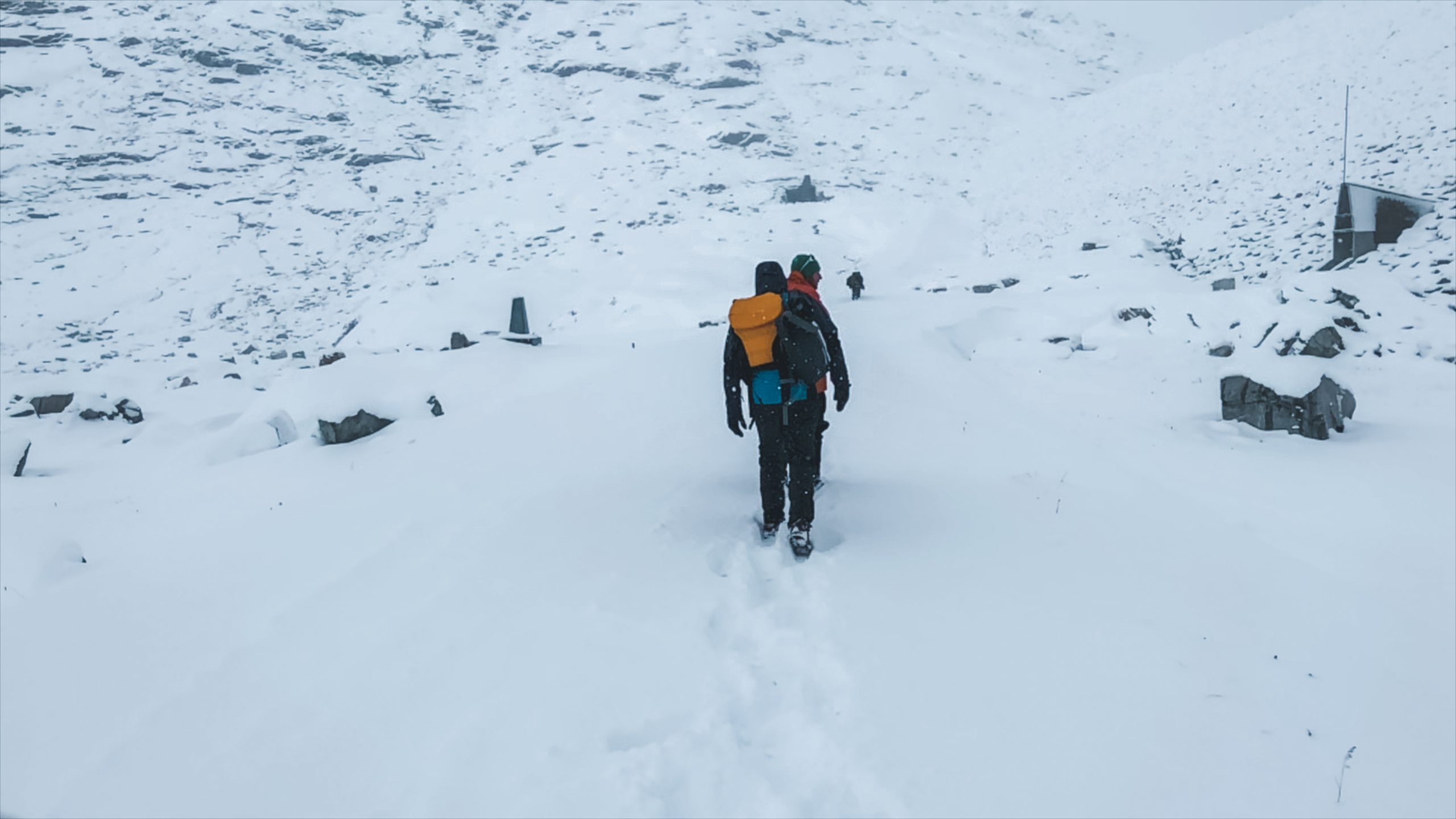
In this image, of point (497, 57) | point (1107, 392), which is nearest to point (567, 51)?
point (497, 57)

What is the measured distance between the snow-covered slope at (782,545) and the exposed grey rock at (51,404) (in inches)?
13.8

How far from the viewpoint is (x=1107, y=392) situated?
10.4 m

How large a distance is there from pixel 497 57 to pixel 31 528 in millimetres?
52138

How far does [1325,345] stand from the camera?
416 inches

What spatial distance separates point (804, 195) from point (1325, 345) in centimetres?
2342

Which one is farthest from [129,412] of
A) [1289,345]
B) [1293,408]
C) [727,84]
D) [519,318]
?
[727,84]

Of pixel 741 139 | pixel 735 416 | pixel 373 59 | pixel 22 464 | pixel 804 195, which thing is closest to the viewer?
pixel 735 416

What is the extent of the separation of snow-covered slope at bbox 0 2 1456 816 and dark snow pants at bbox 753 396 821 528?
310 mm

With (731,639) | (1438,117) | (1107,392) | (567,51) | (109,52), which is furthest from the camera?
(567,51)

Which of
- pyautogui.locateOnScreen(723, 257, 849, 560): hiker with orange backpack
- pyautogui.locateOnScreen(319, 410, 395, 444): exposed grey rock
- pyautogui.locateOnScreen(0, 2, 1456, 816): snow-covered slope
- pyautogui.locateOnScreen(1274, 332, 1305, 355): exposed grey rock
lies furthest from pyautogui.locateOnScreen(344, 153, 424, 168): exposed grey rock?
pyautogui.locateOnScreen(723, 257, 849, 560): hiker with orange backpack

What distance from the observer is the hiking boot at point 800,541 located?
15.2 feet

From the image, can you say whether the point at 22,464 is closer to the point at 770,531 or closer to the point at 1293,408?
the point at 770,531

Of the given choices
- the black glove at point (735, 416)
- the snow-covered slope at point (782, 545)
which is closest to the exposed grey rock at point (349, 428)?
the snow-covered slope at point (782, 545)

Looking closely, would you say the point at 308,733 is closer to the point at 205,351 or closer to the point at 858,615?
the point at 858,615
